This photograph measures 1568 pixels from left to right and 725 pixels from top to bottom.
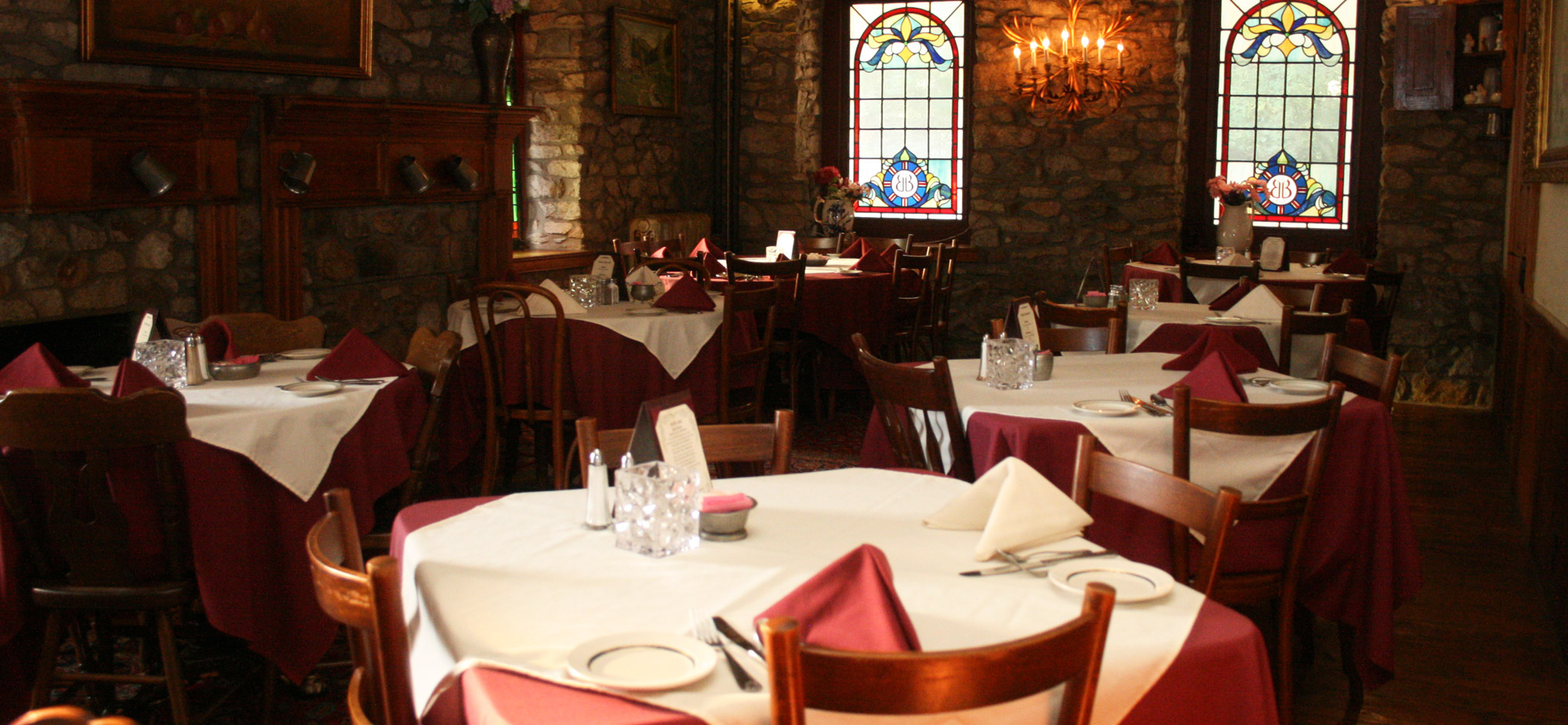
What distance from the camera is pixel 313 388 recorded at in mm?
3100

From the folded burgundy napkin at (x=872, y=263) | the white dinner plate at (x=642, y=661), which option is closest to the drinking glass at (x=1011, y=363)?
the white dinner plate at (x=642, y=661)

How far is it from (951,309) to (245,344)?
5.72 meters

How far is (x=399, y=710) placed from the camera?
1437 mm

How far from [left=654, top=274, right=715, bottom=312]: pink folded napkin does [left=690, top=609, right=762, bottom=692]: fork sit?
3237mm

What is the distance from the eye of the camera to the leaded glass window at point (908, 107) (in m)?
8.62

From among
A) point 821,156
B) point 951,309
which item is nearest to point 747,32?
point 821,156

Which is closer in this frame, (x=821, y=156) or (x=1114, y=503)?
(x=1114, y=503)

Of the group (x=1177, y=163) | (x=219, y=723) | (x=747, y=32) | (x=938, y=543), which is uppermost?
(x=747, y=32)

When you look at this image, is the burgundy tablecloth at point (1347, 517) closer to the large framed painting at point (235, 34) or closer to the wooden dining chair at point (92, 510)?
the wooden dining chair at point (92, 510)

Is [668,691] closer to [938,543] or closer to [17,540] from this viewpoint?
[938,543]

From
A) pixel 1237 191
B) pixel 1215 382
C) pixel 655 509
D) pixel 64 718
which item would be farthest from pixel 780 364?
pixel 64 718

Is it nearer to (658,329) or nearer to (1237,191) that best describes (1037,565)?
(658,329)

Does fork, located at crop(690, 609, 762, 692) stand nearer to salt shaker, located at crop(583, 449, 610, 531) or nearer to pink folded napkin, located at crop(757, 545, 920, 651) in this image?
pink folded napkin, located at crop(757, 545, 920, 651)

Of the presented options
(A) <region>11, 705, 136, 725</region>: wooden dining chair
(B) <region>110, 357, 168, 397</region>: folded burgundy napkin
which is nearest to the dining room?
(A) <region>11, 705, 136, 725</region>: wooden dining chair
